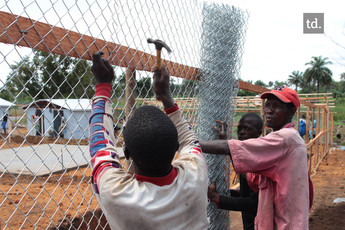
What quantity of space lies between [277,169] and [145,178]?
1.09m

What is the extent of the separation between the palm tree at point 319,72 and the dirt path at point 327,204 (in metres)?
56.2

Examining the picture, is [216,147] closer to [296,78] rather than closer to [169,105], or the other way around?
[169,105]

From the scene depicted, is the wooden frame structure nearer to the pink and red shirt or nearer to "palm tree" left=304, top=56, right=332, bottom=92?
the pink and red shirt

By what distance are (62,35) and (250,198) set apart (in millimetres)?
1945

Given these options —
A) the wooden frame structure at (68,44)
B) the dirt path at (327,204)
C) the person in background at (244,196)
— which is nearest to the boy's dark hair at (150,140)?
the wooden frame structure at (68,44)

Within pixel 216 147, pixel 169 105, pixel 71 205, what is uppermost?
pixel 169 105

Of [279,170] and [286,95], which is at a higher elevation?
[286,95]

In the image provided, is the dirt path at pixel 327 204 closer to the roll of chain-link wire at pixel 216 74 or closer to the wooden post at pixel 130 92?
the roll of chain-link wire at pixel 216 74

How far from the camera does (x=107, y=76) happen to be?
4.05 feet

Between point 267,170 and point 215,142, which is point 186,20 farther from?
point 267,170

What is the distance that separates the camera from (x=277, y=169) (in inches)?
70.1

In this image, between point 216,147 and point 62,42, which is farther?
point 216,147

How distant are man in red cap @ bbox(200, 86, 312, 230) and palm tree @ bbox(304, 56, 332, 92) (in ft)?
216

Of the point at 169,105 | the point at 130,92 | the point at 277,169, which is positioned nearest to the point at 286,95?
the point at 277,169
